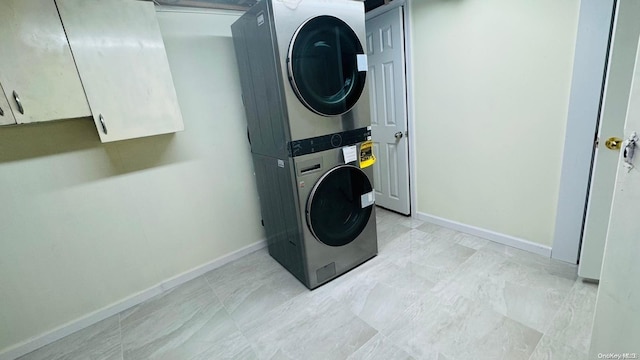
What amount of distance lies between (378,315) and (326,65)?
1.56 meters

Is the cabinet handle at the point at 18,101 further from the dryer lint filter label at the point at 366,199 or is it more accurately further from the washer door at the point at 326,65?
the dryer lint filter label at the point at 366,199

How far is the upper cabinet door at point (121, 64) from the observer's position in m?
1.45

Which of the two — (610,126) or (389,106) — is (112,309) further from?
(610,126)

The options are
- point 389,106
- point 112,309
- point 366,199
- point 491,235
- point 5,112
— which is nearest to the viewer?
point 5,112

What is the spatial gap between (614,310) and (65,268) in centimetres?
270

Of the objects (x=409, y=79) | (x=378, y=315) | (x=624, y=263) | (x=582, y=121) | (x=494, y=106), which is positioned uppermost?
(x=409, y=79)

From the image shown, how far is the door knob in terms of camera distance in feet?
4.64

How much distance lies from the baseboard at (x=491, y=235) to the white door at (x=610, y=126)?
1.16ft

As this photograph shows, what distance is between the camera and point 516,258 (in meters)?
2.02

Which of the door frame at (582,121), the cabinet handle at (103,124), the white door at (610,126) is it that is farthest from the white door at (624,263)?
the cabinet handle at (103,124)

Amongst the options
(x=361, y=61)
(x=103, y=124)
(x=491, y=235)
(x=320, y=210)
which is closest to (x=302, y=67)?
(x=361, y=61)

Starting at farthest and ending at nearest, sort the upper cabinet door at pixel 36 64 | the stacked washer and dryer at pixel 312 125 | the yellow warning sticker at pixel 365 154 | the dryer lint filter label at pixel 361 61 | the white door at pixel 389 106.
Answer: the white door at pixel 389 106 → the yellow warning sticker at pixel 365 154 → the dryer lint filter label at pixel 361 61 → the stacked washer and dryer at pixel 312 125 → the upper cabinet door at pixel 36 64

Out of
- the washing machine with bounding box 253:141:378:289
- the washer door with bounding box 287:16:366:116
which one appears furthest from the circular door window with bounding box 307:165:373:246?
the washer door with bounding box 287:16:366:116

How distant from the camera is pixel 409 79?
8.19 feet
